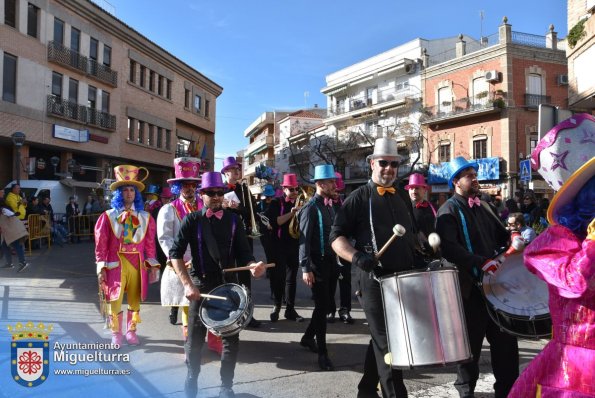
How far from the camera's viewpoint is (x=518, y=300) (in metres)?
3.38

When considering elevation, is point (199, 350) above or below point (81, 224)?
below

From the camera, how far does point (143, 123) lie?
34.1 meters

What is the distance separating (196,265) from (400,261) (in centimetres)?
182

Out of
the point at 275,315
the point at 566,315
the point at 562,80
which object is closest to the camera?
the point at 566,315

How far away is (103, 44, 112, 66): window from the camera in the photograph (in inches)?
1187

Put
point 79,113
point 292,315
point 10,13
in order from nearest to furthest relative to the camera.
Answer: point 292,315, point 10,13, point 79,113

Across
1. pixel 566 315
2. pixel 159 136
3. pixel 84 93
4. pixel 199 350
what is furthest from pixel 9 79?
pixel 566 315

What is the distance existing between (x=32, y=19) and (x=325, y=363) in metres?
26.6

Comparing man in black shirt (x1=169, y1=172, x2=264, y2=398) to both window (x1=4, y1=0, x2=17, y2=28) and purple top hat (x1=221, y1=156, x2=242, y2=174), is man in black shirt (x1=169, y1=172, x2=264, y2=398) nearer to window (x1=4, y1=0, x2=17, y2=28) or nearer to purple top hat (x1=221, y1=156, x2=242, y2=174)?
purple top hat (x1=221, y1=156, x2=242, y2=174)

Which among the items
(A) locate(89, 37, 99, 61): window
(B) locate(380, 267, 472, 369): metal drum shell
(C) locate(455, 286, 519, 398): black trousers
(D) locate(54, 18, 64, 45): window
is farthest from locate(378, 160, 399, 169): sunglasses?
(A) locate(89, 37, 99, 61): window

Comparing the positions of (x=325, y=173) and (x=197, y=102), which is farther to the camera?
(x=197, y=102)

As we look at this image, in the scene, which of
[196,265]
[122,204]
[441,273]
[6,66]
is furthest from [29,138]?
[441,273]

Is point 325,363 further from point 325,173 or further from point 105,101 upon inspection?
point 105,101

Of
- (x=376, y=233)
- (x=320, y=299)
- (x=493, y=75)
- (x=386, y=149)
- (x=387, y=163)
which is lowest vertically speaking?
(x=320, y=299)
